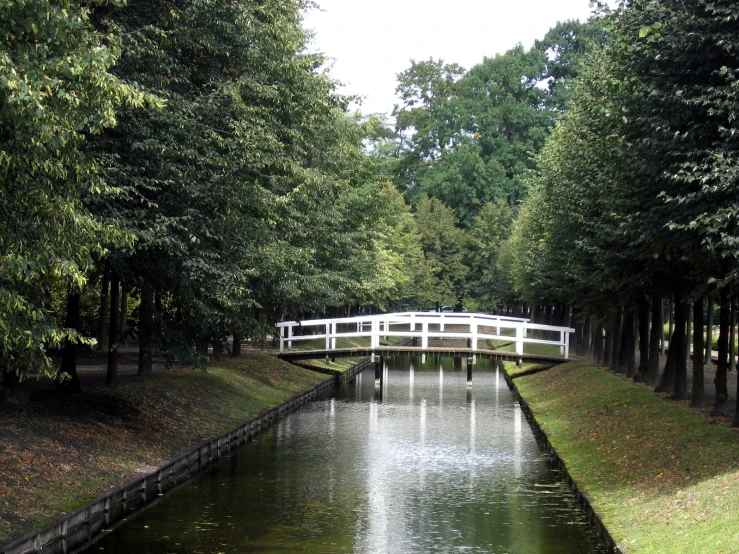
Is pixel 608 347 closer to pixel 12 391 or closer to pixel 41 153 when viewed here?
pixel 12 391

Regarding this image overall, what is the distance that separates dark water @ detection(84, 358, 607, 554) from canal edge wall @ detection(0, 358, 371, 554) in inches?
12.6

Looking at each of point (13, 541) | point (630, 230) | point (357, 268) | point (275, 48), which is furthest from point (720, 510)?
point (357, 268)

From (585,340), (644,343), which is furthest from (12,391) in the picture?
(585,340)

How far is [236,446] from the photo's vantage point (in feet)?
92.4

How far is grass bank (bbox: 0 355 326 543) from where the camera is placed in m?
16.8

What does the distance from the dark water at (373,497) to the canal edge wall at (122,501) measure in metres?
0.32

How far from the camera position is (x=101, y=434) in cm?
2202

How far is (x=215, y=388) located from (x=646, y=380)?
1502 centimetres

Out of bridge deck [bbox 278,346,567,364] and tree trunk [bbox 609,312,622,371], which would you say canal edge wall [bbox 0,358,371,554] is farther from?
tree trunk [bbox 609,312,622,371]

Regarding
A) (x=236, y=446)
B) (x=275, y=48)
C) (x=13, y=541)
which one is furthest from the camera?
(x=236, y=446)

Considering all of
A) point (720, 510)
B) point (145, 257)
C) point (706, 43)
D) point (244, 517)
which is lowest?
point (244, 517)

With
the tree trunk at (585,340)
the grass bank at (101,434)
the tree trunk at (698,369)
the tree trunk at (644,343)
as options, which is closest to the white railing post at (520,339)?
the tree trunk at (585,340)

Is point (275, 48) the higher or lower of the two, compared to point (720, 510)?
higher

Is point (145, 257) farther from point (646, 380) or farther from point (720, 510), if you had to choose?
point (646, 380)
